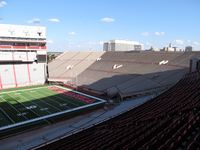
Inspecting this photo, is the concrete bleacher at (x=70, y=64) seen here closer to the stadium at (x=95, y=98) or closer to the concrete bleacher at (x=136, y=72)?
the stadium at (x=95, y=98)

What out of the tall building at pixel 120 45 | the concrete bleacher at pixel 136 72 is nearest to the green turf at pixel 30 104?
the concrete bleacher at pixel 136 72

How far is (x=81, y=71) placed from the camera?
40.0 meters

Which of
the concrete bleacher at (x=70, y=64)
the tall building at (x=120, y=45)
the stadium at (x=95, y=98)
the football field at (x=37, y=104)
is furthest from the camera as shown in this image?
the tall building at (x=120, y=45)

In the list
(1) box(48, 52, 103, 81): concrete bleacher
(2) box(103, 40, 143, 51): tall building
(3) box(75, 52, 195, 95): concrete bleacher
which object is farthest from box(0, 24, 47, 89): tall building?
(2) box(103, 40, 143, 51): tall building

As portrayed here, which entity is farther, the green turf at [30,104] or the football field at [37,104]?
the green turf at [30,104]

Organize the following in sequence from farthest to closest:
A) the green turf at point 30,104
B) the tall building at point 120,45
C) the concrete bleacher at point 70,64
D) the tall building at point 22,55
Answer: the tall building at point 120,45
the concrete bleacher at point 70,64
the tall building at point 22,55
the green turf at point 30,104

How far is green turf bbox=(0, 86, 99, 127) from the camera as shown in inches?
811

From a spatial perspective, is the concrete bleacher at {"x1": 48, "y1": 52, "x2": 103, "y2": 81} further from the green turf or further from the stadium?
the green turf

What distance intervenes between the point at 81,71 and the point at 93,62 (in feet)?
15.5

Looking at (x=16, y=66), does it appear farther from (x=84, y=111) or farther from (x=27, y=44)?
(x=84, y=111)

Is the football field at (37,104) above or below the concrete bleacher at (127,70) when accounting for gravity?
below

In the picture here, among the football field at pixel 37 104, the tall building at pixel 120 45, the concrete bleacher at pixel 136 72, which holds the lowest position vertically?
the football field at pixel 37 104

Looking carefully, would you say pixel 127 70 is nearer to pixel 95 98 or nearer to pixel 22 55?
pixel 95 98

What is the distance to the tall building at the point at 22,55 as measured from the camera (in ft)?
114
